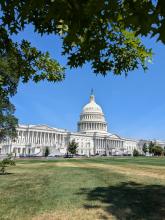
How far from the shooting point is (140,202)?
1128 cm

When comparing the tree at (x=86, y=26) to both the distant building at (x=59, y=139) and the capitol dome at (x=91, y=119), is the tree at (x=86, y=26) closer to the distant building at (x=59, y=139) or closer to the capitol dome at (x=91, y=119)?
the distant building at (x=59, y=139)

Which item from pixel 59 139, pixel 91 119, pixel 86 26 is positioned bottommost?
pixel 86 26

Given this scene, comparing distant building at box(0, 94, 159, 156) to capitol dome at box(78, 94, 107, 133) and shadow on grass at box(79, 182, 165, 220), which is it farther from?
shadow on grass at box(79, 182, 165, 220)

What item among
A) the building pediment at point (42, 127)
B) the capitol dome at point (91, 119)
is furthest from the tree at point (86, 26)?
the capitol dome at point (91, 119)

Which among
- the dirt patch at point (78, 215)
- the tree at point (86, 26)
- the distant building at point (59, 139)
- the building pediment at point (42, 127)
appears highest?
the building pediment at point (42, 127)

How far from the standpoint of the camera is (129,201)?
448 inches

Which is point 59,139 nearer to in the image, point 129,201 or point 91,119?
point 91,119

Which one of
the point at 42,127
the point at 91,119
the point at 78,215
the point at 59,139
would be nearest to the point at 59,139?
the point at 59,139

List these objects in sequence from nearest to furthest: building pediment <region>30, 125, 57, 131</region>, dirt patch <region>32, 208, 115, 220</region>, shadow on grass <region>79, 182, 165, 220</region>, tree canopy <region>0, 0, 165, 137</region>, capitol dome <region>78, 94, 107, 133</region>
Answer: tree canopy <region>0, 0, 165, 137</region>, dirt patch <region>32, 208, 115, 220</region>, shadow on grass <region>79, 182, 165, 220</region>, building pediment <region>30, 125, 57, 131</region>, capitol dome <region>78, 94, 107, 133</region>

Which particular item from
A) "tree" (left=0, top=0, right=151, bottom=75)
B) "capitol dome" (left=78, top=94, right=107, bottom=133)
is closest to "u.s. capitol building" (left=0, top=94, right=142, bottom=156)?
"capitol dome" (left=78, top=94, right=107, bottom=133)

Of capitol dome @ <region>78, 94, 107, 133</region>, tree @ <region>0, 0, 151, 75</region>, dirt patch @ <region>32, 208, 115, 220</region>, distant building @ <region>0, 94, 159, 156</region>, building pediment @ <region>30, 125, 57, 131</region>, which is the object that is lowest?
dirt patch @ <region>32, 208, 115, 220</region>

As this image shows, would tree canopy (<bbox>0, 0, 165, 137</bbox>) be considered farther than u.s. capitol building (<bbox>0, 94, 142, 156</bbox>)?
No

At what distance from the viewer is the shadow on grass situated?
31.9 feet

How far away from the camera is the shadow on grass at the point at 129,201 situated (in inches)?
383
